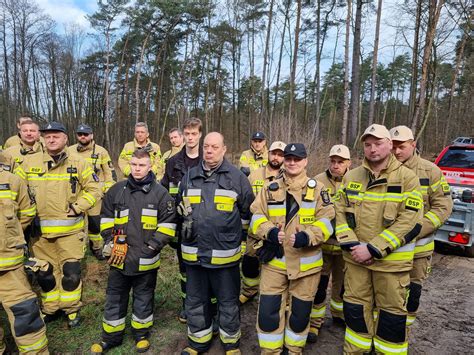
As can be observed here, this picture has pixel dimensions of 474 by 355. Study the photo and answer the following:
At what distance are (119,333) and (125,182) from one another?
1.64 m

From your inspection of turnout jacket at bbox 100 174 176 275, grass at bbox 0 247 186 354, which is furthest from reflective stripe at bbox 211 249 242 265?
grass at bbox 0 247 186 354

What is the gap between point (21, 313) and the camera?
2.87 meters

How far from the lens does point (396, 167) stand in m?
2.86

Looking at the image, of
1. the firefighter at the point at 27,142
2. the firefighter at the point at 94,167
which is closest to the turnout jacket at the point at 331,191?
the firefighter at the point at 94,167

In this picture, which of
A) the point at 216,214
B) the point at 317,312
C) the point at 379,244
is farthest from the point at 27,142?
the point at 379,244

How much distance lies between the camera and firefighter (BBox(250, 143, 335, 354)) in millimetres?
2916

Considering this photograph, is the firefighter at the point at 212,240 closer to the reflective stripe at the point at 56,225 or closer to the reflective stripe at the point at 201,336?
the reflective stripe at the point at 201,336

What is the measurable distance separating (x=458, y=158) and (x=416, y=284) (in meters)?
4.26

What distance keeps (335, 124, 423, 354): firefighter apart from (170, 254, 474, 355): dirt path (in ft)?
2.34

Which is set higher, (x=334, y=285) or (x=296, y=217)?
(x=296, y=217)

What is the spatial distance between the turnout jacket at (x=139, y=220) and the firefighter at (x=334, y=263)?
6.24 ft

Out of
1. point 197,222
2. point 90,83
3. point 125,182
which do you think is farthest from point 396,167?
point 90,83

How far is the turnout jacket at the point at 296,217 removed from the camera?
115 inches

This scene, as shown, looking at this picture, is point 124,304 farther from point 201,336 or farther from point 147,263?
point 201,336
